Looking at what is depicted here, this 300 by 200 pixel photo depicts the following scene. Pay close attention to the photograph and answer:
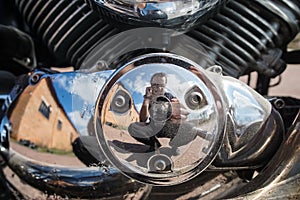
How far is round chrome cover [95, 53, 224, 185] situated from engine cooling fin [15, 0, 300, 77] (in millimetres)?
205

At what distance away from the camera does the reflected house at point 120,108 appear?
2.68 ft

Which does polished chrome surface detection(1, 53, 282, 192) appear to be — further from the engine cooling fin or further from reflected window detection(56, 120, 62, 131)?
the engine cooling fin

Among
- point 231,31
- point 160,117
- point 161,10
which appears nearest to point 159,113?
point 160,117

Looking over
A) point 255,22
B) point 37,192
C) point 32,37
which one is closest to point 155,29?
point 255,22

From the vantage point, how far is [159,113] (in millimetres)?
810

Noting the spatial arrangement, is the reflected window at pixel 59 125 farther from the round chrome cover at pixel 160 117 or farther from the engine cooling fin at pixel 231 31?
the engine cooling fin at pixel 231 31

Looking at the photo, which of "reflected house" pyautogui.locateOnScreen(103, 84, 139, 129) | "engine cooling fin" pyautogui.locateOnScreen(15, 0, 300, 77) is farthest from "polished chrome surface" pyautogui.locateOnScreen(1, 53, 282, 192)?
"engine cooling fin" pyautogui.locateOnScreen(15, 0, 300, 77)

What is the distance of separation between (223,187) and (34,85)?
1.24 ft

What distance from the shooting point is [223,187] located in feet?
3.17

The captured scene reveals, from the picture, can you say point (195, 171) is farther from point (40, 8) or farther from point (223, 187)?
point (40, 8)

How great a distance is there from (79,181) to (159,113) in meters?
0.22

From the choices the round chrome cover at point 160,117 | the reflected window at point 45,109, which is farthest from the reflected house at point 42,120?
the round chrome cover at point 160,117

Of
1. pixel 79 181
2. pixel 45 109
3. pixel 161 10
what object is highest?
pixel 161 10

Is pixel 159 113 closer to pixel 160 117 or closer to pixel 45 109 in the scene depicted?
pixel 160 117
